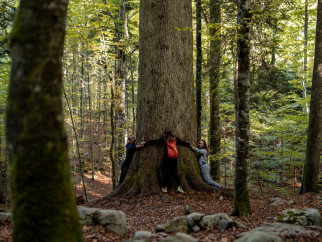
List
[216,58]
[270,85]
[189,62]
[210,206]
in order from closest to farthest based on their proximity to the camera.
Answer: [210,206]
[189,62]
[216,58]
[270,85]

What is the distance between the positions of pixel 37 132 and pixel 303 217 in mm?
4762

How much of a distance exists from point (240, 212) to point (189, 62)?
4.66 m

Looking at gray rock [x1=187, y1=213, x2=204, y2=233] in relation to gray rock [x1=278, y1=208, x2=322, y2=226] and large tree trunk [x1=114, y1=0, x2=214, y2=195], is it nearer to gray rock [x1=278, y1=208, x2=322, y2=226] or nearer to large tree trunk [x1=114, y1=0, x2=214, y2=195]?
gray rock [x1=278, y1=208, x2=322, y2=226]

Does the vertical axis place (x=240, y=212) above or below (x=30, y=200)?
below

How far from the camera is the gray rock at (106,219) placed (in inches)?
164

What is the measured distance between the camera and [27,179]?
6.52 ft

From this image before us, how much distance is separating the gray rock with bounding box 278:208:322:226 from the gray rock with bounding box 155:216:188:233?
1.90m

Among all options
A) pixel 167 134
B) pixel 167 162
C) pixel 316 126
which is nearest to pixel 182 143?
pixel 167 134

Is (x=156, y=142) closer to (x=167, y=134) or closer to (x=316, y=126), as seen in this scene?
(x=167, y=134)

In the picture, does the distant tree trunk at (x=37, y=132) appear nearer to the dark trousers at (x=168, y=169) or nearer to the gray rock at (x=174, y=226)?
the gray rock at (x=174, y=226)

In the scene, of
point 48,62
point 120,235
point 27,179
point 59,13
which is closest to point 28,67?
point 48,62

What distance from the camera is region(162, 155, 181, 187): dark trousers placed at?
7.03m

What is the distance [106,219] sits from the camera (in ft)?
13.8

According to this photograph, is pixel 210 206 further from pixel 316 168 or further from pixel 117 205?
pixel 316 168
